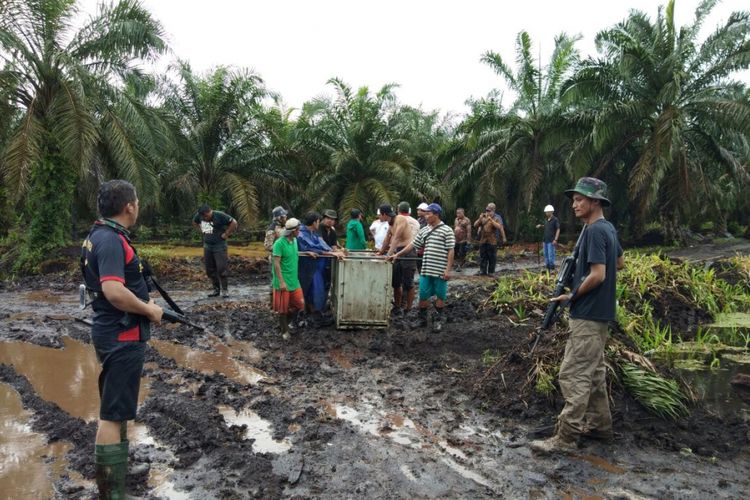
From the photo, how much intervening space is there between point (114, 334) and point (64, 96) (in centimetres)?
1178

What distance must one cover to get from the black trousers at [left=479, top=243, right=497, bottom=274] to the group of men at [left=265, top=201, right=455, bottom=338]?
4.47 m

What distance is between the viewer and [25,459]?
398cm

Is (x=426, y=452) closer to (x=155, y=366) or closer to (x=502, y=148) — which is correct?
(x=155, y=366)

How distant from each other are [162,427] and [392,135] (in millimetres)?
17895

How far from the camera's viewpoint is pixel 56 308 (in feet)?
32.7

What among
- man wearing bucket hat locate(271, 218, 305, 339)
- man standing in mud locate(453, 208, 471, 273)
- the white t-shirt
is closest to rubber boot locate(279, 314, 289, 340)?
man wearing bucket hat locate(271, 218, 305, 339)

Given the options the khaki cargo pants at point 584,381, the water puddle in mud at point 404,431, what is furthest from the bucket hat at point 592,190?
the water puddle in mud at point 404,431

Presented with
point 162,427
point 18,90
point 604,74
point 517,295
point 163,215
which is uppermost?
point 604,74

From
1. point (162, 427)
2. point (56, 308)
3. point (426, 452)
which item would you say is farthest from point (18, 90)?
point (426, 452)

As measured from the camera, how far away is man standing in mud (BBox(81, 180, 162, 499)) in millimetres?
3246

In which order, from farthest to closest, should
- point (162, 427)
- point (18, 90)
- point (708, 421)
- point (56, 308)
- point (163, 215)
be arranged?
1. point (163, 215)
2. point (18, 90)
3. point (56, 308)
4. point (708, 421)
5. point (162, 427)

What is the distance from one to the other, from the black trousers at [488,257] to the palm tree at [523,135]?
23.3 feet

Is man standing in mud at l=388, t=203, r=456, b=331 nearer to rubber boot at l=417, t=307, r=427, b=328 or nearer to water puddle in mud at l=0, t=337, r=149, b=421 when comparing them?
rubber boot at l=417, t=307, r=427, b=328

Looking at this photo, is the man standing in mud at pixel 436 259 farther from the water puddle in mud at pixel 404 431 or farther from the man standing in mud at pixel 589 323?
the man standing in mud at pixel 589 323
